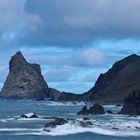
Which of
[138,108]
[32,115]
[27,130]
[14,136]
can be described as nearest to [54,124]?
[27,130]

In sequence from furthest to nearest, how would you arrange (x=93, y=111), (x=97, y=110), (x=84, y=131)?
(x=93, y=111), (x=97, y=110), (x=84, y=131)

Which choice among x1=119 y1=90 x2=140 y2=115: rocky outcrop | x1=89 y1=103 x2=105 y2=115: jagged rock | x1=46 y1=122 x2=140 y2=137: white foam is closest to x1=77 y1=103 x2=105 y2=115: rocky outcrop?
x1=89 y1=103 x2=105 y2=115: jagged rock

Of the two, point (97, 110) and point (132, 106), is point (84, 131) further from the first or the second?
point (97, 110)

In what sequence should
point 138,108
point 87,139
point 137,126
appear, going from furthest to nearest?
point 138,108 < point 137,126 < point 87,139

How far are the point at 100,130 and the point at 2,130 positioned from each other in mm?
13371

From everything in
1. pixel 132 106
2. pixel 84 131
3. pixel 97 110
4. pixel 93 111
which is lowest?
pixel 84 131

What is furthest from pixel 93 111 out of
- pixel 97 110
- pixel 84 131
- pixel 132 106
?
pixel 84 131

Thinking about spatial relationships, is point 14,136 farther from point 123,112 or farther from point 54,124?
point 123,112

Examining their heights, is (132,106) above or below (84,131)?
above

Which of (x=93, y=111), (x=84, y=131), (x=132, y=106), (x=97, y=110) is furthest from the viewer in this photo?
(x=93, y=111)

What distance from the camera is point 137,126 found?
91375 millimetres

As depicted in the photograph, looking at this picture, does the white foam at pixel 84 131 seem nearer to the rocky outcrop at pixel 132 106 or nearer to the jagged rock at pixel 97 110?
the rocky outcrop at pixel 132 106

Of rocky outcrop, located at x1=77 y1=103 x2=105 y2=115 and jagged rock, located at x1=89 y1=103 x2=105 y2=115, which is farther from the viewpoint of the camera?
jagged rock, located at x1=89 y1=103 x2=105 y2=115

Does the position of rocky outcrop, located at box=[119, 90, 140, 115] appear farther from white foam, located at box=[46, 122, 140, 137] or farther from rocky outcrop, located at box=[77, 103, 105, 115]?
white foam, located at box=[46, 122, 140, 137]
